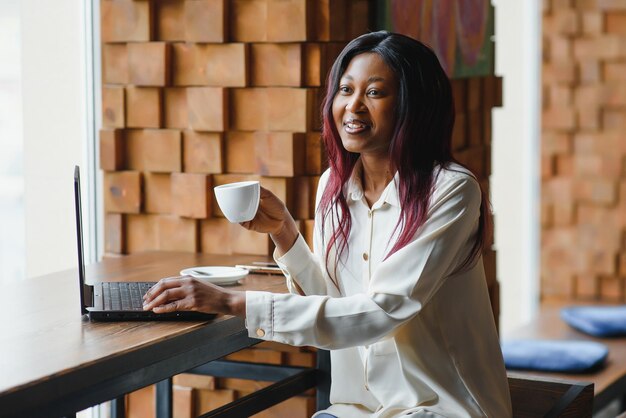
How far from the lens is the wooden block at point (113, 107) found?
2.97m

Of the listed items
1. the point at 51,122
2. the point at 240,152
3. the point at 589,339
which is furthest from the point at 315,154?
the point at 589,339

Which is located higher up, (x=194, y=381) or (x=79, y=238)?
(x=79, y=238)

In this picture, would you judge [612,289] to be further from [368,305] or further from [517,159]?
[368,305]

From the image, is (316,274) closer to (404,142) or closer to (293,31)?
(404,142)

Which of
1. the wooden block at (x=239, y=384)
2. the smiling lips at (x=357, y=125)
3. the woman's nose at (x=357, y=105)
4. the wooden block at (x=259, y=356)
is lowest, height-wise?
the wooden block at (x=239, y=384)

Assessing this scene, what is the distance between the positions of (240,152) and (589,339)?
187cm

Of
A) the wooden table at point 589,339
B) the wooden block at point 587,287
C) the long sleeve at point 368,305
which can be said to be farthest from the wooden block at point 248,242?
the wooden block at point 587,287

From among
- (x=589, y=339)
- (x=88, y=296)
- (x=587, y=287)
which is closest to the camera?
(x=88, y=296)

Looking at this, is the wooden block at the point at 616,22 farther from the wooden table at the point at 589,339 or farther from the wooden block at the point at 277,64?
the wooden block at the point at 277,64

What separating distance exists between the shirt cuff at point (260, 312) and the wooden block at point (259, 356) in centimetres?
103

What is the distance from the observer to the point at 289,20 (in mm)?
2762

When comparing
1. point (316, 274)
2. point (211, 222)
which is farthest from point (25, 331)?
point (211, 222)

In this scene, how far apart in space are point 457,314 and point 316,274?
1.11 ft

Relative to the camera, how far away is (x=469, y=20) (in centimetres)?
354
